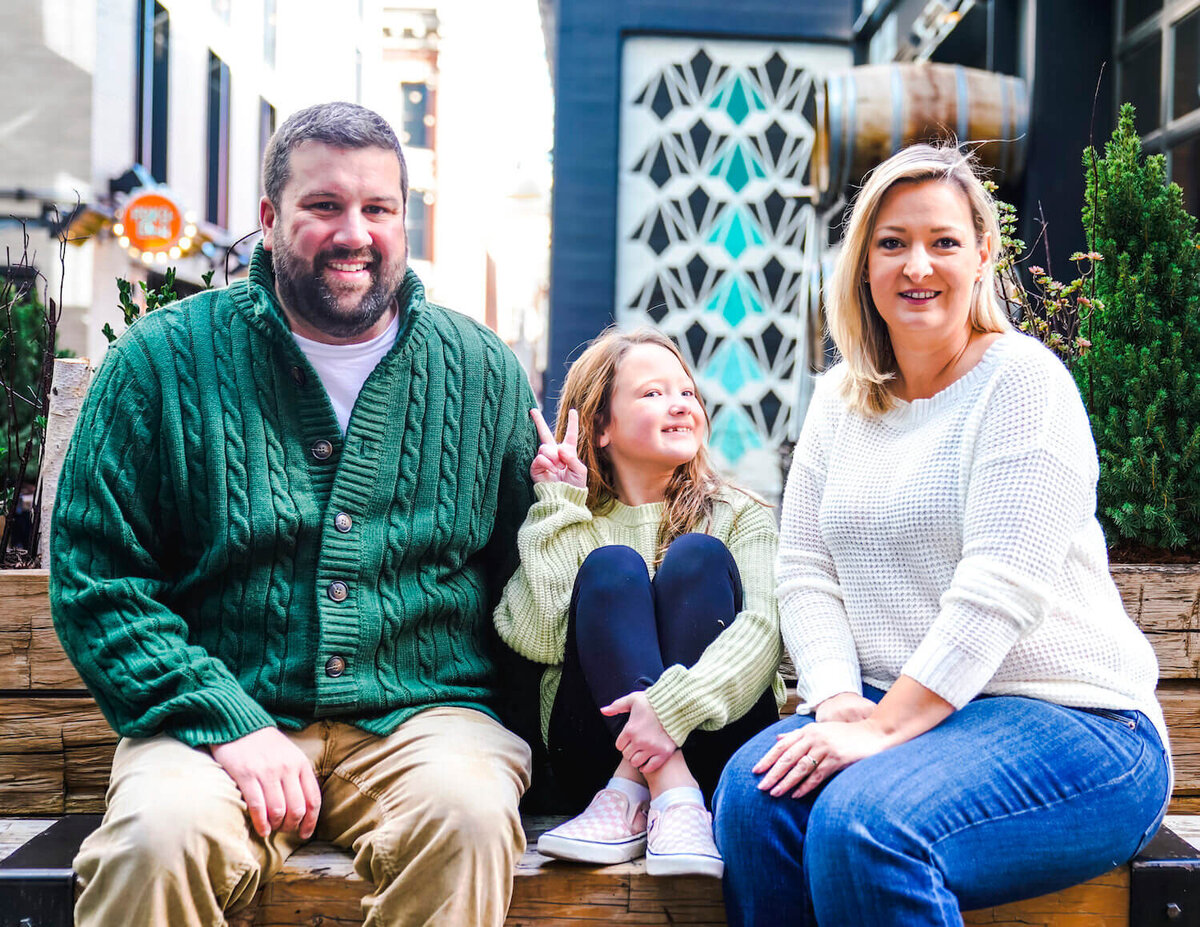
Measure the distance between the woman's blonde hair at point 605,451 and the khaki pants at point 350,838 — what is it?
75cm

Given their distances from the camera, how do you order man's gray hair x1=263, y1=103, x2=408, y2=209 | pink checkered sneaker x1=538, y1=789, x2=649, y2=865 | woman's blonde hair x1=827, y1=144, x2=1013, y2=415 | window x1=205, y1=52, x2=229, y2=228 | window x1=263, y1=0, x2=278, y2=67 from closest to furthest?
pink checkered sneaker x1=538, y1=789, x2=649, y2=865, woman's blonde hair x1=827, y1=144, x2=1013, y2=415, man's gray hair x1=263, y1=103, x2=408, y2=209, window x1=205, y1=52, x2=229, y2=228, window x1=263, y1=0, x2=278, y2=67

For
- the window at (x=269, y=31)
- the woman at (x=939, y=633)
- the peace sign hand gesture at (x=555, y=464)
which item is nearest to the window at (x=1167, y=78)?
the woman at (x=939, y=633)

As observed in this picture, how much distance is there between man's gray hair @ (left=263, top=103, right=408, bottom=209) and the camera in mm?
2221

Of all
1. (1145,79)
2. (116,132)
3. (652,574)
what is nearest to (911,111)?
(1145,79)

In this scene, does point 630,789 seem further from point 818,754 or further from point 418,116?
point 418,116

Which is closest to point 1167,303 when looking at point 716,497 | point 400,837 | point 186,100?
point 716,497

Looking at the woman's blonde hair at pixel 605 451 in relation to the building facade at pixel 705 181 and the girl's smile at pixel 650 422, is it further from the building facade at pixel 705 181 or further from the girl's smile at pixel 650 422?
the building facade at pixel 705 181

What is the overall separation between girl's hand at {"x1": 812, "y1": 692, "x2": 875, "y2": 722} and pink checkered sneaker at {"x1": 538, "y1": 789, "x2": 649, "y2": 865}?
1.34ft

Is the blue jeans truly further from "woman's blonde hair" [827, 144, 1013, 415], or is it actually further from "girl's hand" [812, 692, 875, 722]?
"woman's blonde hair" [827, 144, 1013, 415]

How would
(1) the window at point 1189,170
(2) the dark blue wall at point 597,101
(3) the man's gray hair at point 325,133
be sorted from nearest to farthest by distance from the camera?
(3) the man's gray hair at point 325,133, (1) the window at point 1189,170, (2) the dark blue wall at point 597,101

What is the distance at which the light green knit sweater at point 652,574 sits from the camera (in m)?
2.15

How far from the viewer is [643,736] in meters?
2.12

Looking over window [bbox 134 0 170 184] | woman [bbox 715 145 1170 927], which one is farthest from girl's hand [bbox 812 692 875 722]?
window [bbox 134 0 170 184]

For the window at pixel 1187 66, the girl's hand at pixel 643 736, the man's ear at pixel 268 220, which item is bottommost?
the girl's hand at pixel 643 736
